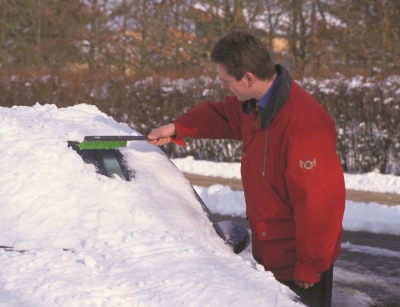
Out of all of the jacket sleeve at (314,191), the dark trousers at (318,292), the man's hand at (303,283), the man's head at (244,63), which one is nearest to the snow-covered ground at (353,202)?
the dark trousers at (318,292)

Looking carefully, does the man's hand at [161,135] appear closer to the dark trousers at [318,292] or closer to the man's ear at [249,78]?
the man's ear at [249,78]

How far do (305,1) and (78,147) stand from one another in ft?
62.3

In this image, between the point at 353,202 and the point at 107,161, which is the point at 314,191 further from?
the point at 353,202

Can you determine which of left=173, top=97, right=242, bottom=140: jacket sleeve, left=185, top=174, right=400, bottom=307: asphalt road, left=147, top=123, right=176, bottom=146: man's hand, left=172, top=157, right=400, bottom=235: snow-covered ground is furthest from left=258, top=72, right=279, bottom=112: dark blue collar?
left=172, top=157, right=400, bottom=235: snow-covered ground

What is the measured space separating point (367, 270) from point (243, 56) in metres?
4.34

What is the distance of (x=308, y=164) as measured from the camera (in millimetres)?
3049

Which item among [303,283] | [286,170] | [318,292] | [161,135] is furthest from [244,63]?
[318,292]

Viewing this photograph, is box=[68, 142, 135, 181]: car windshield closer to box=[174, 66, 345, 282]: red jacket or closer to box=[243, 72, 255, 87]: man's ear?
box=[174, 66, 345, 282]: red jacket

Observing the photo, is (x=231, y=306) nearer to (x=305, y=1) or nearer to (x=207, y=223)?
(x=207, y=223)

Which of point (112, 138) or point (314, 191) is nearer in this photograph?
point (314, 191)

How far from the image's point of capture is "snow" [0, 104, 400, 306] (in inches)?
97.4

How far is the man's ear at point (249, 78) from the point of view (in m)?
3.15

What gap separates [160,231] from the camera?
2973 millimetres

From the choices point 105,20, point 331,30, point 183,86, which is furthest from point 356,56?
point 183,86
